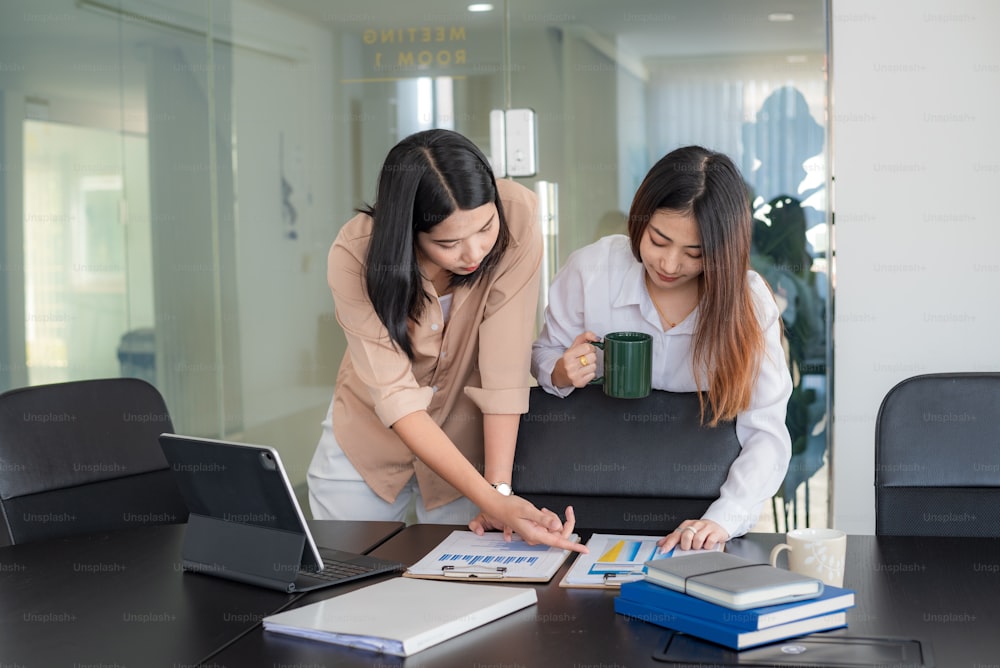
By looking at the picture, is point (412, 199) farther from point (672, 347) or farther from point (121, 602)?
point (121, 602)

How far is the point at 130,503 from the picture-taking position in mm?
2035

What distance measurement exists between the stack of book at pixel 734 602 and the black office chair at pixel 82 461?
1.14 meters

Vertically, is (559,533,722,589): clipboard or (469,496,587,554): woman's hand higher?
(469,496,587,554): woman's hand

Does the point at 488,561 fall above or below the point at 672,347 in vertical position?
below

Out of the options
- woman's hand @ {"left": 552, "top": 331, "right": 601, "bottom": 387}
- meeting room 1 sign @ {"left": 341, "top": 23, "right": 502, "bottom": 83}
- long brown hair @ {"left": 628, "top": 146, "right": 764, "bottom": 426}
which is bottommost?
woman's hand @ {"left": 552, "top": 331, "right": 601, "bottom": 387}

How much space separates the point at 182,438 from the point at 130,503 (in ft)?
2.05

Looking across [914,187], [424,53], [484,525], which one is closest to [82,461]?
[484,525]

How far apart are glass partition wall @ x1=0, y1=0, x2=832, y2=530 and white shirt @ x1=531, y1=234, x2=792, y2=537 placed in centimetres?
116

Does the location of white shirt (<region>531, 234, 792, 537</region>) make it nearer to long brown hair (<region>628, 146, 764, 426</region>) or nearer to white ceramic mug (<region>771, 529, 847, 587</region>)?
long brown hair (<region>628, 146, 764, 426</region>)

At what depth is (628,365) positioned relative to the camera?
1755mm

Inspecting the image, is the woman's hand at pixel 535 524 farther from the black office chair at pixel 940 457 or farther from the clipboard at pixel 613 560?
the black office chair at pixel 940 457

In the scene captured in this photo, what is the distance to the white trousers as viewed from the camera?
2.11m

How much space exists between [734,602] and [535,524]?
0.49m

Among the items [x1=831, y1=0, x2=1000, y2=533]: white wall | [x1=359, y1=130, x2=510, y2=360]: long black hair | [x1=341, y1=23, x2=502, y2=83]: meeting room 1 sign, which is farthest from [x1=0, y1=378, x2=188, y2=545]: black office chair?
[x1=831, y1=0, x2=1000, y2=533]: white wall
